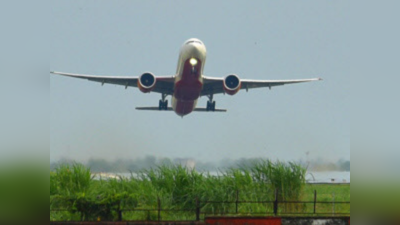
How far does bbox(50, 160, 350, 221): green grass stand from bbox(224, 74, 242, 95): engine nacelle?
1432cm

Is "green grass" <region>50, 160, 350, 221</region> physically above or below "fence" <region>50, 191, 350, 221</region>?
above

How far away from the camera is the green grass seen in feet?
77.7

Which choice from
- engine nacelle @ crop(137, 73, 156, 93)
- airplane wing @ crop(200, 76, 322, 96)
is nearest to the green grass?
engine nacelle @ crop(137, 73, 156, 93)

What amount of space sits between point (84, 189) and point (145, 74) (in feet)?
57.7

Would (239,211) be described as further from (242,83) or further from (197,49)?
(242,83)

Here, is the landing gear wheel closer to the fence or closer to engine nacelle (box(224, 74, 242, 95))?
engine nacelle (box(224, 74, 242, 95))

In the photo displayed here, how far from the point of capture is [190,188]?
2591 centimetres

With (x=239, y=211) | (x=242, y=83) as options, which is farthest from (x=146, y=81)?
(x=239, y=211)

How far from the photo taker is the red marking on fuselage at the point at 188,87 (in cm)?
4062

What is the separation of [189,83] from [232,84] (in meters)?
3.22

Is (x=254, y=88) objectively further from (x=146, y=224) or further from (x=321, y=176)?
(x=146, y=224)

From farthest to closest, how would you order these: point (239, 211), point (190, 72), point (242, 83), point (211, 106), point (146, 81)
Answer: point (211, 106) → point (242, 83) → point (146, 81) → point (190, 72) → point (239, 211)

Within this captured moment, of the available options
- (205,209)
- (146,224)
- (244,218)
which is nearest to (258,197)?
(205,209)

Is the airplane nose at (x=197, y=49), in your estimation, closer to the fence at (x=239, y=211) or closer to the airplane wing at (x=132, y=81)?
the airplane wing at (x=132, y=81)
